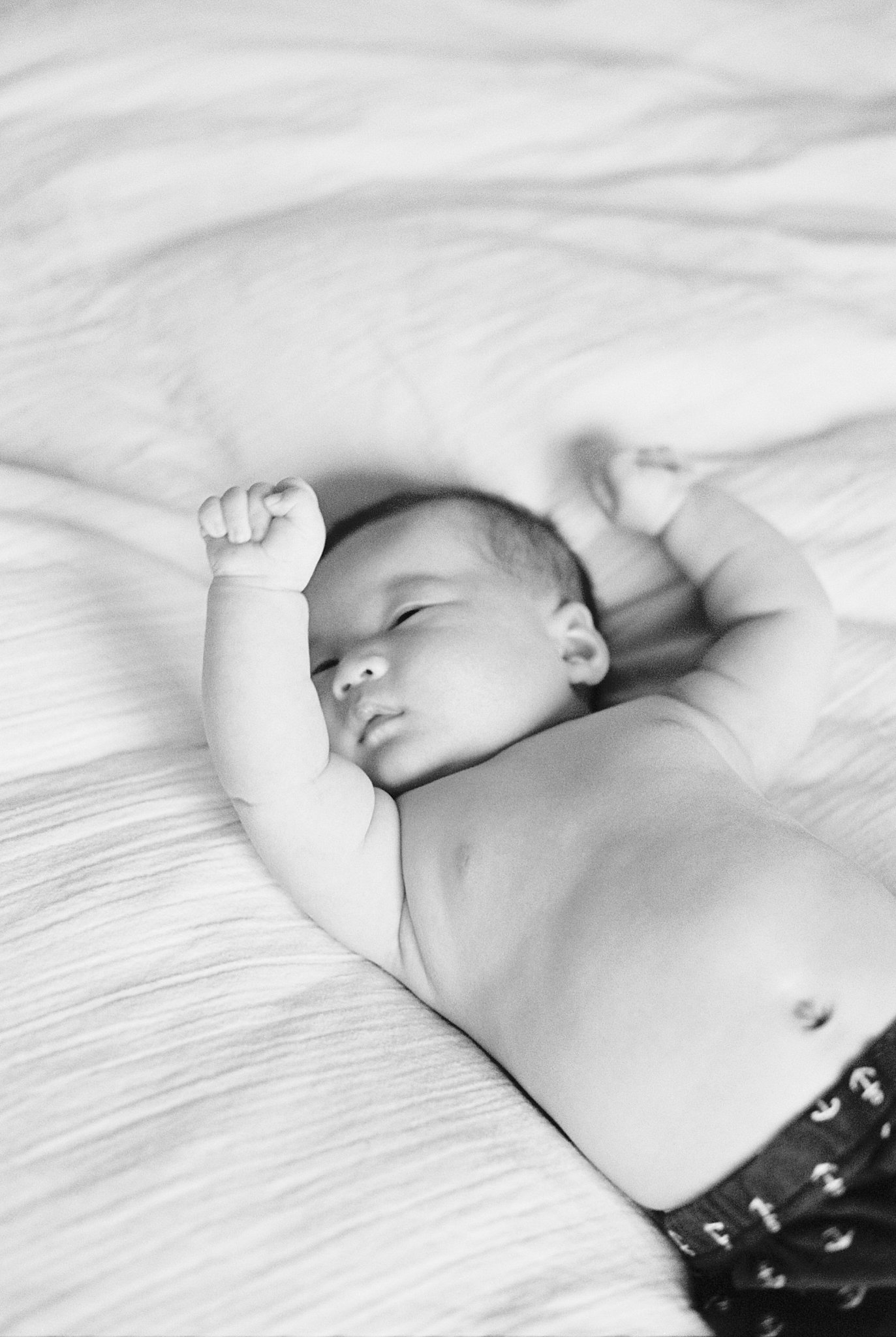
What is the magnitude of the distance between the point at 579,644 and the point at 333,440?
33 centimetres

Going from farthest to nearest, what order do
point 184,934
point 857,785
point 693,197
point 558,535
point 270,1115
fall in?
point 693,197, point 558,535, point 857,785, point 184,934, point 270,1115

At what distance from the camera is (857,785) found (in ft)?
3.84

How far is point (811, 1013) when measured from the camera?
0.92m

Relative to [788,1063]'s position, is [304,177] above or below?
above

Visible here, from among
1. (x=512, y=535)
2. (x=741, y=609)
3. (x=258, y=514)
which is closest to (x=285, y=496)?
(x=258, y=514)

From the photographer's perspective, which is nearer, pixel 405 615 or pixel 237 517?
pixel 237 517

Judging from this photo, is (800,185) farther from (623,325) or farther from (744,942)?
(744,942)

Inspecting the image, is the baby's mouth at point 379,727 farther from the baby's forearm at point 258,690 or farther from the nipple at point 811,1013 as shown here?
the nipple at point 811,1013

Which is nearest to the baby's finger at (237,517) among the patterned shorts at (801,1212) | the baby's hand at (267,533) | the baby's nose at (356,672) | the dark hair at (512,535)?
the baby's hand at (267,533)

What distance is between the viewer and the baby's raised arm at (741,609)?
3.85 feet

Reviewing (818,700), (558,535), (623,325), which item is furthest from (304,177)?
(818,700)

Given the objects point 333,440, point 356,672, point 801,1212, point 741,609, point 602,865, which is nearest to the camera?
point 801,1212

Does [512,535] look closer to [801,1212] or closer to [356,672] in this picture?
[356,672]

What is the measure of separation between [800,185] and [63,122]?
0.83 m
